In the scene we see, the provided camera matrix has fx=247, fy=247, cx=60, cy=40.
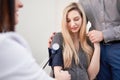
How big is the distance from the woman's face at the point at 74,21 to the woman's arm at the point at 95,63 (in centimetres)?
20

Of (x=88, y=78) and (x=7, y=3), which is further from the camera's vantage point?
(x=88, y=78)

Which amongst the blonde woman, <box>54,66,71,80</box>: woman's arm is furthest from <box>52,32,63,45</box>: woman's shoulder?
<box>54,66,71,80</box>: woman's arm

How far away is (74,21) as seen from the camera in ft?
6.16

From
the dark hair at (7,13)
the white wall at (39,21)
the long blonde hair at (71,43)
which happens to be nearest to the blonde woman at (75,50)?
the long blonde hair at (71,43)

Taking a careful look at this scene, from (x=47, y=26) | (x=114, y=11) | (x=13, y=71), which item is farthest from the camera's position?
(x=47, y=26)

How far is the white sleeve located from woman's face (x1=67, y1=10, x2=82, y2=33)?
52.7 inches

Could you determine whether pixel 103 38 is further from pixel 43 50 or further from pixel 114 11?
pixel 43 50

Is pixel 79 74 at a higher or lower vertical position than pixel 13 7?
lower

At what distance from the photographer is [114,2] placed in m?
1.68

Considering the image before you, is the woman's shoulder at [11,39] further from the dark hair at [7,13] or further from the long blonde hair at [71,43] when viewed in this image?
the long blonde hair at [71,43]

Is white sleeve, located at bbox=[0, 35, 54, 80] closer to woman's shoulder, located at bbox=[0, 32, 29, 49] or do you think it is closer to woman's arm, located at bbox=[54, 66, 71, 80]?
woman's shoulder, located at bbox=[0, 32, 29, 49]

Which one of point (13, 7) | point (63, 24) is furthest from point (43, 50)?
point (13, 7)

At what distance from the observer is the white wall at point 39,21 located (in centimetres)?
295

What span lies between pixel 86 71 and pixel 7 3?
4.31 feet
